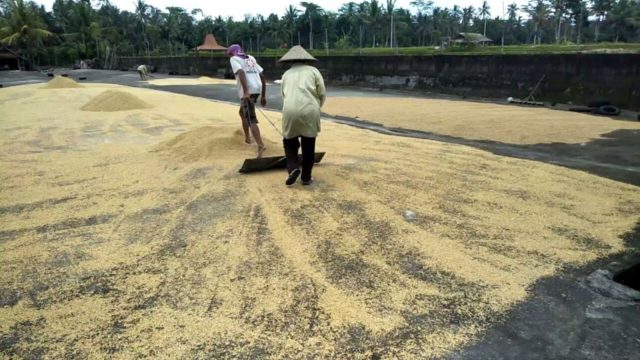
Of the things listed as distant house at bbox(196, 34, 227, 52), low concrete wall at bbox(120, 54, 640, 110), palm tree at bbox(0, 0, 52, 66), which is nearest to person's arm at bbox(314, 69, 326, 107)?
low concrete wall at bbox(120, 54, 640, 110)

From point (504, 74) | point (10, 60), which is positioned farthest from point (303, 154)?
point (10, 60)

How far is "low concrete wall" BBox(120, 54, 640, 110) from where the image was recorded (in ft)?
38.3

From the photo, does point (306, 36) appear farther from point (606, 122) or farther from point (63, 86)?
point (606, 122)

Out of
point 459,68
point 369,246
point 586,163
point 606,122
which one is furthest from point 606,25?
point 369,246

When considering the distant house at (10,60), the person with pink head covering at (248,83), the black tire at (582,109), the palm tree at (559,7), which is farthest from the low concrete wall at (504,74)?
the palm tree at (559,7)

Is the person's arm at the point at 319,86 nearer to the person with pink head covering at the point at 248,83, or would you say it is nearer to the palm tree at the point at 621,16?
the person with pink head covering at the point at 248,83

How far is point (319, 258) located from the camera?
318 centimetres

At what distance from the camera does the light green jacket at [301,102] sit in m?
4.46

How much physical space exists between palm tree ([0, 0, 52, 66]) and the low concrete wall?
32950mm

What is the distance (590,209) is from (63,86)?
63.9ft

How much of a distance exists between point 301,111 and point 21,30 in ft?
155

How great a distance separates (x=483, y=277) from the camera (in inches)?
114

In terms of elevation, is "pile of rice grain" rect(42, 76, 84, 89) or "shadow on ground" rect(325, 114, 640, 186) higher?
"pile of rice grain" rect(42, 76, 84, 89)

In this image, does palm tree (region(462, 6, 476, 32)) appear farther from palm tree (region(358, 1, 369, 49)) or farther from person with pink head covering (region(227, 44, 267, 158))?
person with pink head covering (region(227, 44, 267, 158))
